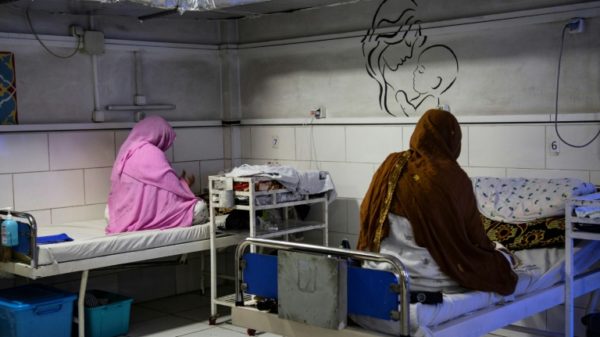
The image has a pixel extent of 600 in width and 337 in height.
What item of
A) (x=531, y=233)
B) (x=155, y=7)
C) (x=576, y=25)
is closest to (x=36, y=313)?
(x=155, y=7)

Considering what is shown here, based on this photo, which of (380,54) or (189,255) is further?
(189,255)

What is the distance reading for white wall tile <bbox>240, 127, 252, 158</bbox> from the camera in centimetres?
744

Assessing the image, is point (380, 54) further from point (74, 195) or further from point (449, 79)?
point (74, 195)

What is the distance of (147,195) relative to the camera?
593 cm

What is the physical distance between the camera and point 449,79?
19.1ft

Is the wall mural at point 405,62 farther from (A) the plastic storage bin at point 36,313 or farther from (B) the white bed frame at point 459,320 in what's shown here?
(A) the plastic storage bin at point 36,313

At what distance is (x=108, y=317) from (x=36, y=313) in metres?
0.58

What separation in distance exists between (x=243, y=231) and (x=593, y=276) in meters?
2.67

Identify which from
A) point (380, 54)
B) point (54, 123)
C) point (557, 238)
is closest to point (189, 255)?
point (54, 123)

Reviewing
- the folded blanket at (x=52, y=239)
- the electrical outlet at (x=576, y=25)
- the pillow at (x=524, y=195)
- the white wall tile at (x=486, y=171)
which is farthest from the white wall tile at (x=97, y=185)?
the electrical outlet at (x=576, y=25)

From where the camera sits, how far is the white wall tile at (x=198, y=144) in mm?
7180

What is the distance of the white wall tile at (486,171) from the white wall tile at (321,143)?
1.25 meters

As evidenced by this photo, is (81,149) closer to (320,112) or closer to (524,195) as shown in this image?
(320,112)

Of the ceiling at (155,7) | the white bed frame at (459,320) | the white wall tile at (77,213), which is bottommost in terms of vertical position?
the white bed frame at (459,320)
